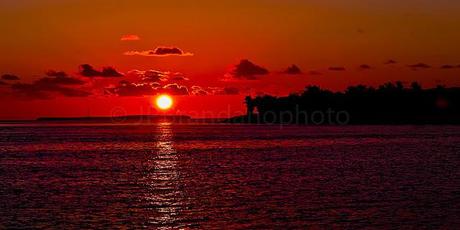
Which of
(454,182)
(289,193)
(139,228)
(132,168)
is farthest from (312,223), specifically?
(132,168)

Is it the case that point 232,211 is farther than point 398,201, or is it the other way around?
point 398,201

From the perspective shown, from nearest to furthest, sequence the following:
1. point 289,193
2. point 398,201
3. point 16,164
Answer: point 398,201, point 289,193, point 16,164

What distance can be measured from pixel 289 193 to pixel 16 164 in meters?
45.7

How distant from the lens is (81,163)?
82812 millimetres

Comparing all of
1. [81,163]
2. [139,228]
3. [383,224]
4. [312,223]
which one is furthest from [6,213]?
[81,163]

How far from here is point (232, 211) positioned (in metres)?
38.9

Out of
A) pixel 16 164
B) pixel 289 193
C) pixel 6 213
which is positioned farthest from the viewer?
pixel 16 164

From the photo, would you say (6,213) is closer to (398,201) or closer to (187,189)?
(187,189)

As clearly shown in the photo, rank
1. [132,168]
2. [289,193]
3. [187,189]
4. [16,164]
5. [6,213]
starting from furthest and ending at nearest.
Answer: [16,164]
[132,168]
[187,189]
[289,193]
[6,213]

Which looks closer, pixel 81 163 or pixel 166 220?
pixel 166 220

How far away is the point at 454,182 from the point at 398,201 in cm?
1361

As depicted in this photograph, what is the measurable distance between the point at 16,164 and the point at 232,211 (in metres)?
50.4

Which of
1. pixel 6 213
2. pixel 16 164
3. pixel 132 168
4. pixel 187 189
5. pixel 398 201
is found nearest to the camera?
pixel 6 213

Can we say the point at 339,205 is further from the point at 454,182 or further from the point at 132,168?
the point at 132,168
